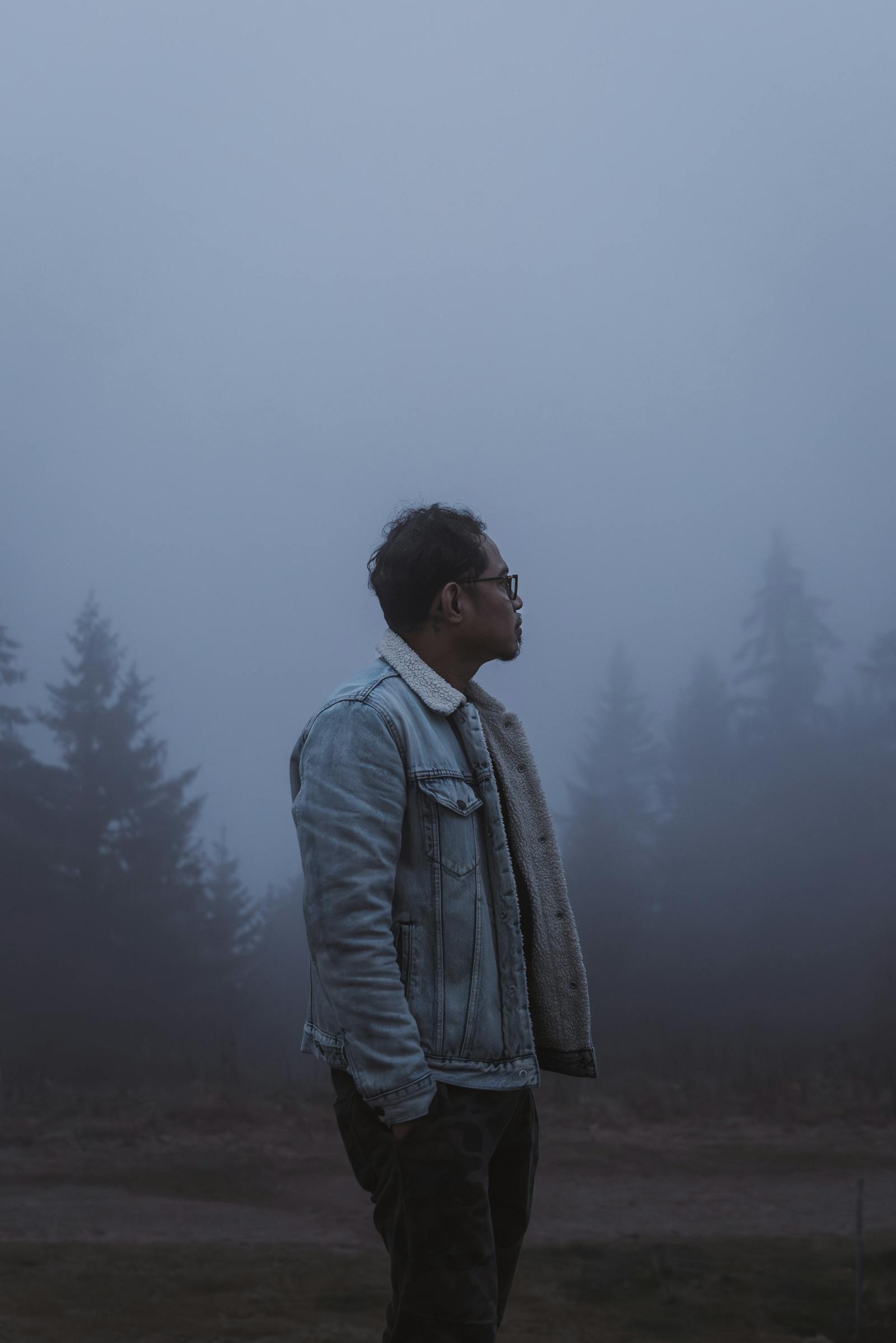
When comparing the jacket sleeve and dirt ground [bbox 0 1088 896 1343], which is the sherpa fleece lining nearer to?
the jacket sleeve

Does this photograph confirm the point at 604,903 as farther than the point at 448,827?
Yes

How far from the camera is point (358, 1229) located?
17.0 feet

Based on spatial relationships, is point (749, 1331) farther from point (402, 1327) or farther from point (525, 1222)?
point (402, 1327)

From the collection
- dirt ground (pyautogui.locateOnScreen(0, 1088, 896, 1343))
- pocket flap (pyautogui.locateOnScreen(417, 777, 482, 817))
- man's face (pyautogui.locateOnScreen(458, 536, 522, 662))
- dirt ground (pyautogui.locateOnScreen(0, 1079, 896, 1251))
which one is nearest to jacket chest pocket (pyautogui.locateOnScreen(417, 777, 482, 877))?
pocket flap (pyautogui.locateOnScreen(417, 777, 482, 817))

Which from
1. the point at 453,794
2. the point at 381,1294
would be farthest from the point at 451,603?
the point at 381,1294

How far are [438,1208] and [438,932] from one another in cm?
38

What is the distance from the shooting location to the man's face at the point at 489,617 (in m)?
1.92

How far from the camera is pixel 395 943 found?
170 cm

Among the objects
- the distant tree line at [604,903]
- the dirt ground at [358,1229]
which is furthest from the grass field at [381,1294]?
the distant tree line at [604,903]

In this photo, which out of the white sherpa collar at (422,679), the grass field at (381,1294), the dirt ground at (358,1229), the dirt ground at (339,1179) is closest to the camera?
the white sherpa collar at (422,679)

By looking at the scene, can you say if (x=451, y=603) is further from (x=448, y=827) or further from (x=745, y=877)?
(x=745, y=877)

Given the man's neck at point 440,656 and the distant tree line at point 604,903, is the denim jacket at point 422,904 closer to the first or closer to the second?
the man's neck at point 440,656

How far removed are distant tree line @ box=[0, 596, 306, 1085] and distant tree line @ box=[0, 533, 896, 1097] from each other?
0.01m

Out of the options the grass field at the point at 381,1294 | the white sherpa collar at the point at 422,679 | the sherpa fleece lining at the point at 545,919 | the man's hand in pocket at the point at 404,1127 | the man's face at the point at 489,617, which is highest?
the man's face at the point at 489,617
